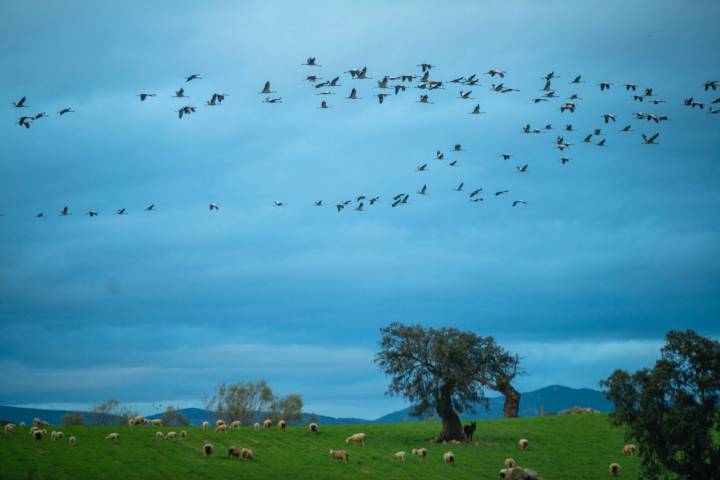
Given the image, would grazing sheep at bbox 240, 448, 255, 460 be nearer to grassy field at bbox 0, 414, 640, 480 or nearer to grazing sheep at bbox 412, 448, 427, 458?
grassy field at bbox 0, 414, 640, 480

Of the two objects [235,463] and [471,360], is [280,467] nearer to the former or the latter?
[235,463]

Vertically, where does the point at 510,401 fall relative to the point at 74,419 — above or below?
above

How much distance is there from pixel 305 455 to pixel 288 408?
2575 inches

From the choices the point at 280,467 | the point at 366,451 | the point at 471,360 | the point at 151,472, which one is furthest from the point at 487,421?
the point at 151,472

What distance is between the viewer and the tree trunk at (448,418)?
78.2 meters

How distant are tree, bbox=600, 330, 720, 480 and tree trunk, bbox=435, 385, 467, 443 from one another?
2793cm

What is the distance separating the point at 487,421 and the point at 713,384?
46483mm

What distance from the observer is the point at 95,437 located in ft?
221

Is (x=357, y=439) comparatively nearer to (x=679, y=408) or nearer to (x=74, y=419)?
(x=679, y=408)

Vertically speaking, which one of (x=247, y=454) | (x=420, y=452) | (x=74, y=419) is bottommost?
(x=247, y=454)

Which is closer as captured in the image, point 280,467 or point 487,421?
point 280,467

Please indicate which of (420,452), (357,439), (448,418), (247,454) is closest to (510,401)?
(448,418)

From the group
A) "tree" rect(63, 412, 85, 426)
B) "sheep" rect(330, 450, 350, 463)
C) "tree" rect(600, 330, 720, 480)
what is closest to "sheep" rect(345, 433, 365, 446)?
"sheep" rect(330, 450, 350, 463)

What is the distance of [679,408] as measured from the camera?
50.1 m
